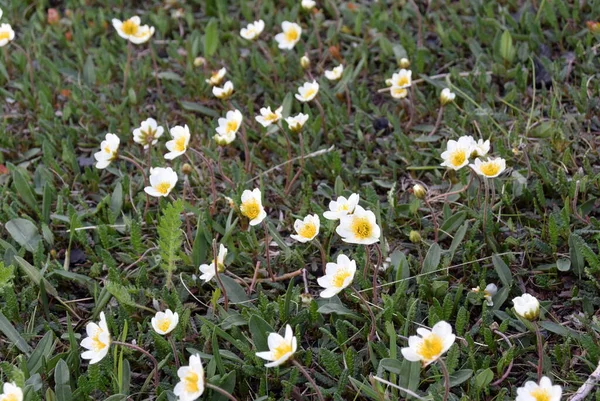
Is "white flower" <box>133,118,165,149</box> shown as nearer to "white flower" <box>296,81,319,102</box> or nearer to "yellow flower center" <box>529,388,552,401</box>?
"white flower" <box>296,81,319,102</box>

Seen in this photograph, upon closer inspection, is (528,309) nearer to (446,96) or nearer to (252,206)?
(252,206)

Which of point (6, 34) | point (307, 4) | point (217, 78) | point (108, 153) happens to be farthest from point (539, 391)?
point (6, 34)

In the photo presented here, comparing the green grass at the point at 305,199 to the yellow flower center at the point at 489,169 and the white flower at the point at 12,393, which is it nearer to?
the white flower at the point at 12,393

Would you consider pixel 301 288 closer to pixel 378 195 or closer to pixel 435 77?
pixel 378 195

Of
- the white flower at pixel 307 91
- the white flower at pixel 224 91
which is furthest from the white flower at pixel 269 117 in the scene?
the white flower at pixel 224 91

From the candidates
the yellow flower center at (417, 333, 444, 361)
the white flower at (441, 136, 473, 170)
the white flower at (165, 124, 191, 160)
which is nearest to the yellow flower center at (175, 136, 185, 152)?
the white flower at (165, 124, 191, 160)

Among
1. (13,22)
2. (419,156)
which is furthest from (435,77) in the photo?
(13,22)

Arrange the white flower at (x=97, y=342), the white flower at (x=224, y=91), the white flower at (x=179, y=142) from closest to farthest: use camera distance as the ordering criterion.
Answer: the white flower at (x=97, y=342) < the white flower at (x=179, y=142) < the white flower at (x=224, y=91)

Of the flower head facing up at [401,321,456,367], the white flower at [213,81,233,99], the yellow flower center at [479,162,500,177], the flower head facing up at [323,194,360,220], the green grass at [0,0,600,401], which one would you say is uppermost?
the yellow flower center at [479,162,500,177]
